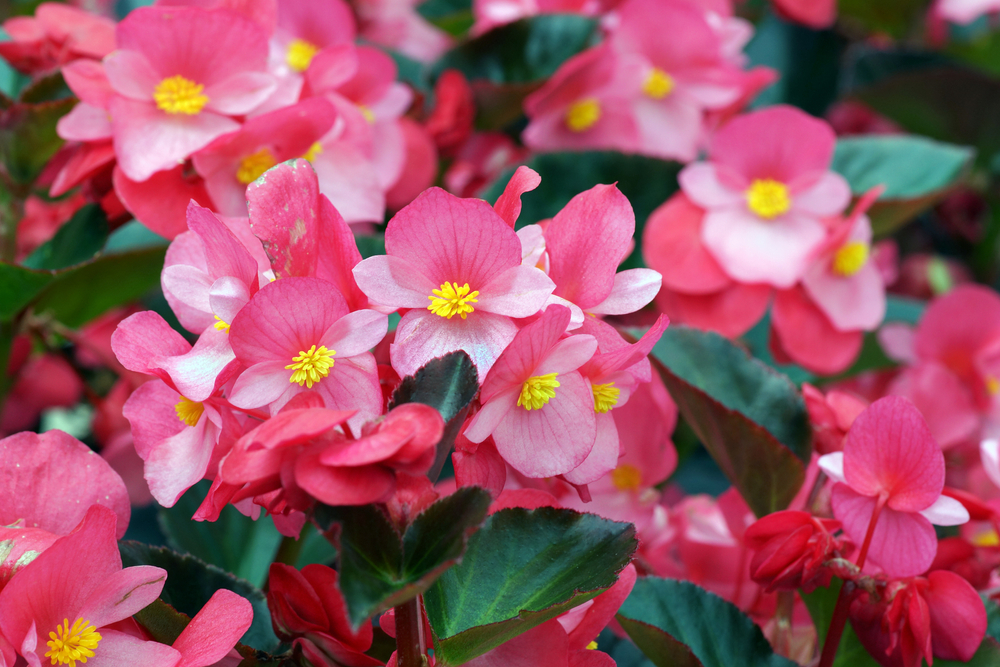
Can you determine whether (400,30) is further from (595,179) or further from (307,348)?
(307,348)

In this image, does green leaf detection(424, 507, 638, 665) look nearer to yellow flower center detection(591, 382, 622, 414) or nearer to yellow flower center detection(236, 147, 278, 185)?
yellow flower center detection(591, 382, 622, 414)

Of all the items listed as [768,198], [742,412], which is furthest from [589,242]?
[768,198]

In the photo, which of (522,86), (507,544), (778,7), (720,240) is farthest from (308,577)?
(778,7)

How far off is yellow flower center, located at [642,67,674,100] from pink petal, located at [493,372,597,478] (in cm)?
53

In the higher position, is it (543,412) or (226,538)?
(543,412)

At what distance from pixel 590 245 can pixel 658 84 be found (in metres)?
0.48

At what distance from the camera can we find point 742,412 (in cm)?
56

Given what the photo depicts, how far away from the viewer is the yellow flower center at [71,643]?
1.19 ft

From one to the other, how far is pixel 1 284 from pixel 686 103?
1.95 feet

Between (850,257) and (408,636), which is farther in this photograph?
(850,257)

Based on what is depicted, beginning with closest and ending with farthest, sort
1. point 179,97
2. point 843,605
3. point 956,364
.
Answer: point 843,605 → point 179,97 → point 956,364

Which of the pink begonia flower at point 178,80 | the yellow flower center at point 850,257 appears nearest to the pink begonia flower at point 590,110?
the yellow flower center at point 850,257

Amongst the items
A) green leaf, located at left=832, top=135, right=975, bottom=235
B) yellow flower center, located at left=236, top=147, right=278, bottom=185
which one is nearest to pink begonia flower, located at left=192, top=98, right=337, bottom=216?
yellow flower center, located at left=236, top=147, right=278, bottom=185

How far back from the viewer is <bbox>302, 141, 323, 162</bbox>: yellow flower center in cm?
59
